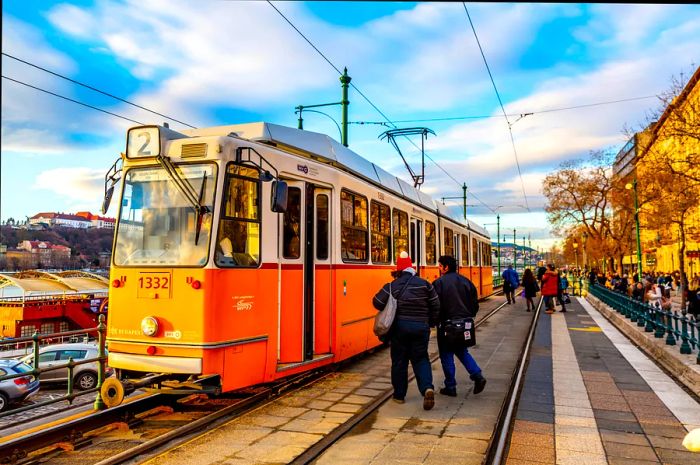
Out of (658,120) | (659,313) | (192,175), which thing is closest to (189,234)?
(192,175)

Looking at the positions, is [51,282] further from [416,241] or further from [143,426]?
[143,426]

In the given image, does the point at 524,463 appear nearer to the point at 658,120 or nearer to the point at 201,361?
the point at 201,361

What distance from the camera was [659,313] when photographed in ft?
37.2

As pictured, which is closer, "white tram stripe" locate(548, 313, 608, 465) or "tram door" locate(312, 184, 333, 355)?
"white tram stripe" locate(548, 313, 608, 465)

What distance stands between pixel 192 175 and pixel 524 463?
4532mm

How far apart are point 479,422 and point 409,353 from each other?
1.12 meters

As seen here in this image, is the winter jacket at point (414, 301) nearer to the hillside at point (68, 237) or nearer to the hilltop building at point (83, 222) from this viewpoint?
the hilltop building at point (83, 222)

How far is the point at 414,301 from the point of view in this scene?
246 inches

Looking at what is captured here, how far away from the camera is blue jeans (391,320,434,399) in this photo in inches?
244

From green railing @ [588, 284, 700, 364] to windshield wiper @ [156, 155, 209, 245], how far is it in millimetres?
7723

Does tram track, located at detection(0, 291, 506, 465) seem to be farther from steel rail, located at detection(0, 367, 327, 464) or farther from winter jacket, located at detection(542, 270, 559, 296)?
winter jacket, located at detection(542, 270, 559, 296)

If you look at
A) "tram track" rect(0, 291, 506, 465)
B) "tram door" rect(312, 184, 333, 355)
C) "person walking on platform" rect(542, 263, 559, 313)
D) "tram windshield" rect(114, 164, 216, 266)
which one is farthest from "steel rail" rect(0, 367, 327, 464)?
"person walking on platform" rect(542, 263, 559, 313)

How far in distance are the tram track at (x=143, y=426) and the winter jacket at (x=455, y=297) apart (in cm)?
136

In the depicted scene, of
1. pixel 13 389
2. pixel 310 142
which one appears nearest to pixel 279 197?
pixel 310 142
